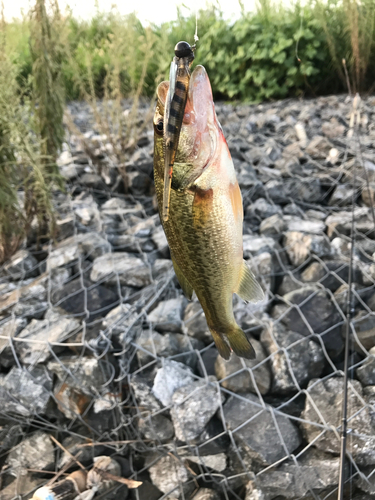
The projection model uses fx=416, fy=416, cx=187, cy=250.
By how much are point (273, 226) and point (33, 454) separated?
5.69 ft

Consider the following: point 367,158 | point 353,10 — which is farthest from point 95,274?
point 353,10

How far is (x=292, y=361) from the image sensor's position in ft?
5.62

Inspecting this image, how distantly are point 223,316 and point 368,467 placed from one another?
3.48 ft

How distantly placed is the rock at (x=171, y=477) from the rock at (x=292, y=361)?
18.9 inches

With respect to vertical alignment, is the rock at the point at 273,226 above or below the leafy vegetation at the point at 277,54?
below

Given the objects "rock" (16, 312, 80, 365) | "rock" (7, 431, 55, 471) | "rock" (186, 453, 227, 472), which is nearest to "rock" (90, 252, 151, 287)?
"rock" (16, 312, 80, 365)

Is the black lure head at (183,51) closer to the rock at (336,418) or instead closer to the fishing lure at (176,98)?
the fishing lure at (176,98)

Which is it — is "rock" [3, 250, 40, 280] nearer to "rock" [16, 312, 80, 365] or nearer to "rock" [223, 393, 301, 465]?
"rock" [16, 312, 80, 365]

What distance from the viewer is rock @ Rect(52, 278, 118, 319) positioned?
209 cm

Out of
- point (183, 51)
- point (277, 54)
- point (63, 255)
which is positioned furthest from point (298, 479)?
point (277, 54)

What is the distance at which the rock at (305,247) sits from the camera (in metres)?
2.25

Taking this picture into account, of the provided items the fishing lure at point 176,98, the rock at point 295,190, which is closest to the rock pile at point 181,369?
the rock at point 295,190

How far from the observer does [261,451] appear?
1.52 m

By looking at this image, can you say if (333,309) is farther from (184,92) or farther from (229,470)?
(184,92)
